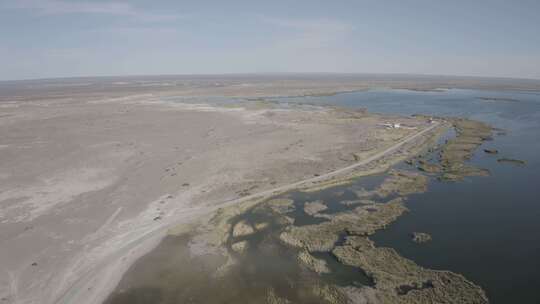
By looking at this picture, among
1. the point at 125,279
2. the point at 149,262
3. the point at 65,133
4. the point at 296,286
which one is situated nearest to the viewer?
the point at 296,286

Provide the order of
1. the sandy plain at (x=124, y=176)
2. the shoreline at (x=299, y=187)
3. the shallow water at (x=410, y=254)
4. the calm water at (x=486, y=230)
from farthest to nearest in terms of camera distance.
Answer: the shoreline at (x=299, y=187), the sandy plain at (x=124, y=176), the calm water at (x=486, y=230), the shallow water at (x=410, y=254)

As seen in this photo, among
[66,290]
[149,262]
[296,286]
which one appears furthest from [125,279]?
[296,286]

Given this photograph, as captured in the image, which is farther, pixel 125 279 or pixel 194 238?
pixel 194 238

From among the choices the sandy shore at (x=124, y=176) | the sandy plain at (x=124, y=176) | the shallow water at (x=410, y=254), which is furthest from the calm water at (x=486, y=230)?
the sandy shore at (x=124, y=176)

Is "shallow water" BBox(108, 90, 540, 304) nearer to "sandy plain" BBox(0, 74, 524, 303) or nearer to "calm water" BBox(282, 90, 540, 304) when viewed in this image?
"calm water" BBox(282, 90, 540, 304)

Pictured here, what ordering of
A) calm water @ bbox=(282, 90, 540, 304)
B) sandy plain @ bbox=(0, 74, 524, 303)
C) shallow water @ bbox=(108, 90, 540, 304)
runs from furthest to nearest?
sandy plain @ bbox=(0, 74, 524, 303) < calm water @ bbox=(282, 90, 540, 304) < shallow water @ bbox=(108, 90, 540, 304)

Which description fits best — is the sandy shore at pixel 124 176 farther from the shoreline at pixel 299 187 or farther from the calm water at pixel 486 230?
the calm water at pixel 486 230

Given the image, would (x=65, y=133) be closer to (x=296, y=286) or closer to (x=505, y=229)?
(x=296, y=286)

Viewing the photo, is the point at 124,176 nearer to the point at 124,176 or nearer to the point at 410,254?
the point at 124,176

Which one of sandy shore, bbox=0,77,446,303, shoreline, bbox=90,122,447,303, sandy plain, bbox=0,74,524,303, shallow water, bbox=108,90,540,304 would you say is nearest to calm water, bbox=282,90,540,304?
shallow water, bbox=108,90,540,304
